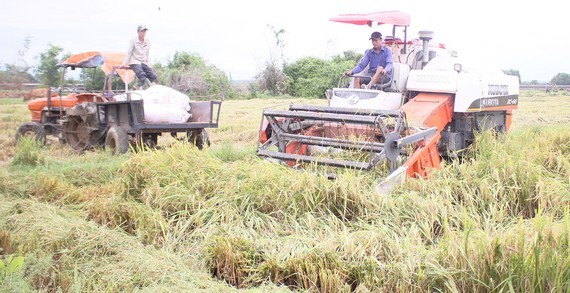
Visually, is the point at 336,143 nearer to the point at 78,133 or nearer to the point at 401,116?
the point at 401,116

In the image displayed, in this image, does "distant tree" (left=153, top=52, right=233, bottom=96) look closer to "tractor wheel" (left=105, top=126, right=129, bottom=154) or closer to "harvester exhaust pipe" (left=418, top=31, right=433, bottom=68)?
"tractor wheel" (left=105, top=126, right=129, bottom=154)

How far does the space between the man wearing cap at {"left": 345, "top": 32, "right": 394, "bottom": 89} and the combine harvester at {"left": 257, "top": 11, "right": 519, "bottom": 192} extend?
0.13m

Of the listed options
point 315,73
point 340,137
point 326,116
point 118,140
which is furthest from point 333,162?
point 315,73

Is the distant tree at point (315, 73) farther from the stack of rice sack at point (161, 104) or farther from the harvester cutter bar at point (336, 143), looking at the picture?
the harvester cutter bar at point (336, 143)

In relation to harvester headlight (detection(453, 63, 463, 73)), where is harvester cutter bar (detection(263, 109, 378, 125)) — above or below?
below

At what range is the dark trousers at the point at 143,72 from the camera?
9.42 meters

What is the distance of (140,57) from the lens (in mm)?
9469

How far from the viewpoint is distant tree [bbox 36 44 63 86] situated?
80.4 feet

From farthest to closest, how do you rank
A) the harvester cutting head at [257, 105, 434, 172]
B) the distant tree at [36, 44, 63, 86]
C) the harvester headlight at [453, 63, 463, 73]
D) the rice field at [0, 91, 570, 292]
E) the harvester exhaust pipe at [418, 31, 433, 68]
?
the distant tree at [36, 44, 63, 86] → the harvester exhaust pipe at [418, 31, 433, 68] → the harvester headlight at [453, 63, 463, 73] → the harvester cutting head at [257, 105, 434, 172] → the rice field at [0, 91, 570, 292]

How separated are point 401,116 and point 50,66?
21.6 m

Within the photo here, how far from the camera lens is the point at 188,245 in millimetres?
4410

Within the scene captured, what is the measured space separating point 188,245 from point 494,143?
4073 mm

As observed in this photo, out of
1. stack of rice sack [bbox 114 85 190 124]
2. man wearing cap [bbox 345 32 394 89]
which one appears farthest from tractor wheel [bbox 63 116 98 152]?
man wearing cap [bbox 345 32 394 89]

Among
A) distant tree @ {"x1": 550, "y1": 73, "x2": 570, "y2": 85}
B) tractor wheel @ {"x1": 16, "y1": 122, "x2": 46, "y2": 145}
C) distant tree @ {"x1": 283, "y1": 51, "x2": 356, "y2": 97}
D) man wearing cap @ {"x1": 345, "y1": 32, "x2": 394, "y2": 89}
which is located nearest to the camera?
man wearing cap @ {"x1": 345, "y1": 32, "x2": 394, "y2": 89}
